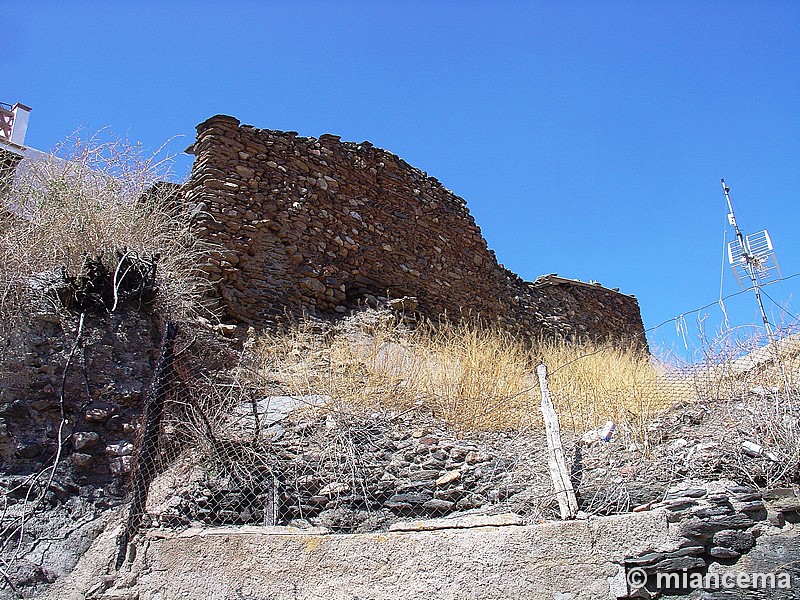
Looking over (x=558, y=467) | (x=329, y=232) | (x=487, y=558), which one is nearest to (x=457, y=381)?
(x=558, y=467)

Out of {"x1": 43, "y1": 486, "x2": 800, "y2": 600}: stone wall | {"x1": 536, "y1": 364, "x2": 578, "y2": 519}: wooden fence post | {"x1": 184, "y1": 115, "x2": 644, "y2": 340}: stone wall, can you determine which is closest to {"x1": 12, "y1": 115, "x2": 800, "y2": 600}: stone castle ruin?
{"x1": 43, "y1": 486, "x2": 800, "y2": 600}: stone wall

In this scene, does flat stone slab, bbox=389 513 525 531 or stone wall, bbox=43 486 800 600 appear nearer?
stone wall, bbox=43 486 800 600

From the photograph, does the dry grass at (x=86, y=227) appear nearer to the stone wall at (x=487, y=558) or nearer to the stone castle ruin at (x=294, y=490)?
the stone castle ruin at (x=294, y=490)

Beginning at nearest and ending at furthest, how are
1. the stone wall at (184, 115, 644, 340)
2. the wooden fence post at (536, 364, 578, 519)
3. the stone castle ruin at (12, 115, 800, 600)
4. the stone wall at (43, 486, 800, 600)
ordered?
the stone wall at (43, 486, 800, 600) → the stone castle ruin at (12, 115, 800, 600) → the wooden fence post at (536, 364, 578, 519) → the stone wall at (184, 115, 644, 340)

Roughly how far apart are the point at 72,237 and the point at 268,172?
8.14 feet

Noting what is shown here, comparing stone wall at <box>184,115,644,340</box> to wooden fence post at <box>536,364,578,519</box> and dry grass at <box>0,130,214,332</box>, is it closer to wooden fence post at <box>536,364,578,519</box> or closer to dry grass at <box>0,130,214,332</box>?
dry grass at <box>0,130,214,332</box>

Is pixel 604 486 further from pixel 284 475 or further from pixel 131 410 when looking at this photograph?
pixel 131 410

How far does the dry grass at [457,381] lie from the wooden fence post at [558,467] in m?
0.72

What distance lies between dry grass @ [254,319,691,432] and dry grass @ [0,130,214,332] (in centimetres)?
113

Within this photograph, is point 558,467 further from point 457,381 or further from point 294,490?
point 294,490

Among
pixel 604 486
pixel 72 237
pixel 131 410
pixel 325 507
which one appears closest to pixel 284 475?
pixel 325 507

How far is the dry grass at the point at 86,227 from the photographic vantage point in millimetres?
5230

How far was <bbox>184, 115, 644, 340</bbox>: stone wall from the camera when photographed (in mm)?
6836

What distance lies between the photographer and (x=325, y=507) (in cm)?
438
